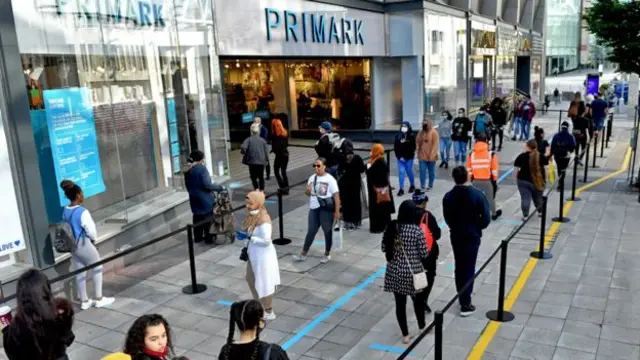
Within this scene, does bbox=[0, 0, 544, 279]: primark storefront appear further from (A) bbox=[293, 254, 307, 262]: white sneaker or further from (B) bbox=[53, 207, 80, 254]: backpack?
(A) bbox=[293, 254, 307, 262]: white sneaker

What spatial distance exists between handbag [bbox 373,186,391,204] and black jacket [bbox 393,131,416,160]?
2986mm

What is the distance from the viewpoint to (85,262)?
687cm

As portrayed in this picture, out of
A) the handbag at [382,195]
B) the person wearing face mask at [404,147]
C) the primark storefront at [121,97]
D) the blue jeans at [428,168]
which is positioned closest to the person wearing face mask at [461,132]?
the blue jeans at [428,168]

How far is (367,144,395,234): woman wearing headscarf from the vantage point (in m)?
9.31

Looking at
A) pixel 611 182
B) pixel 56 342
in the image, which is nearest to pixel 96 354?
pixel 56 342

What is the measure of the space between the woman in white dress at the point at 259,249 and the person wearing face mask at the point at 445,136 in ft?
34.1

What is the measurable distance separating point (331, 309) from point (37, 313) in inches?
155

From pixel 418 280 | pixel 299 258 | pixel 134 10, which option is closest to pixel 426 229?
pixel 418 280

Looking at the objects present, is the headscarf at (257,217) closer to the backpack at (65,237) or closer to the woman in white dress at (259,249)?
the woman in white dress at (259,249)

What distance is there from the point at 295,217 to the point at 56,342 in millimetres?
7618

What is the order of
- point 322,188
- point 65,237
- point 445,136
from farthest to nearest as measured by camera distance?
1. point 445,136
2. point 322,188
3. point 65,237

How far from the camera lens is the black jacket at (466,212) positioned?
628 centimetres

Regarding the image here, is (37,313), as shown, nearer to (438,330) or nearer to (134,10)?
(438,330)

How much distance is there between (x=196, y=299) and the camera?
7371mm
